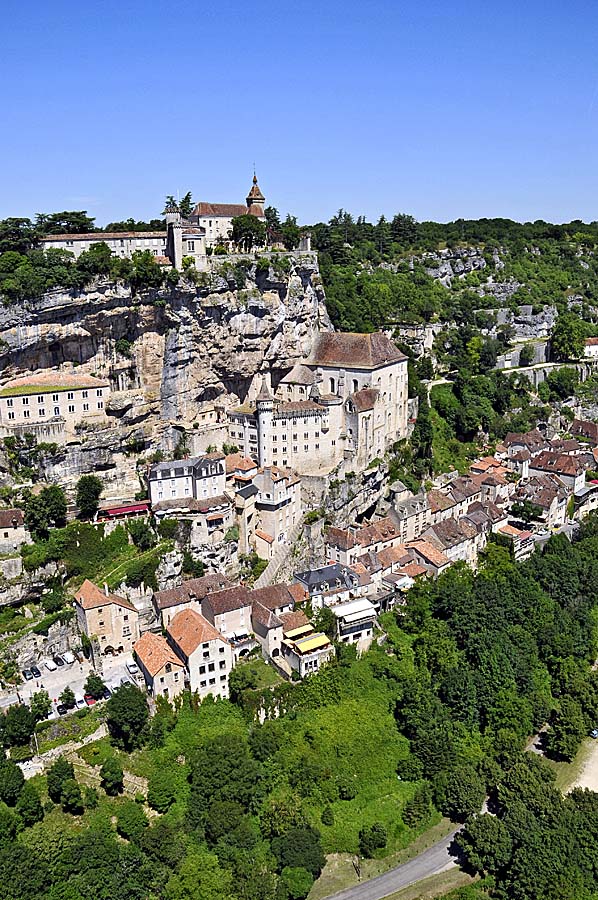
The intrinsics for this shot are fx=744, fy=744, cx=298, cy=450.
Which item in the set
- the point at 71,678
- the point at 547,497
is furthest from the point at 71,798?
the point at 547,497

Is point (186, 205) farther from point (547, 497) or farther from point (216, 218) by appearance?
point (547, 497)

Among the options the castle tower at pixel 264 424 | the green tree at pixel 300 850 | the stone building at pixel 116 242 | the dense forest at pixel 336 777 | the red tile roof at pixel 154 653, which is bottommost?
the green tree at pixel 300 850

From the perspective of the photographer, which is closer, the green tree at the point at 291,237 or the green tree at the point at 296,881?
the green tree at the point at 296,881

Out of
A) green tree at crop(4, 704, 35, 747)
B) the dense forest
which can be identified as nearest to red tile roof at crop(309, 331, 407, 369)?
the dense forest

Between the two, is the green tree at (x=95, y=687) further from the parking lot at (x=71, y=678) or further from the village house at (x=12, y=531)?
the village house at (x=12, y=531)

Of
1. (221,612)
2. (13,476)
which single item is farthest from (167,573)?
(13,476)

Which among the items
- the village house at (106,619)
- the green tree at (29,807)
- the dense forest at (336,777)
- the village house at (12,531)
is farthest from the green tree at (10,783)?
the village house at (12,531)
